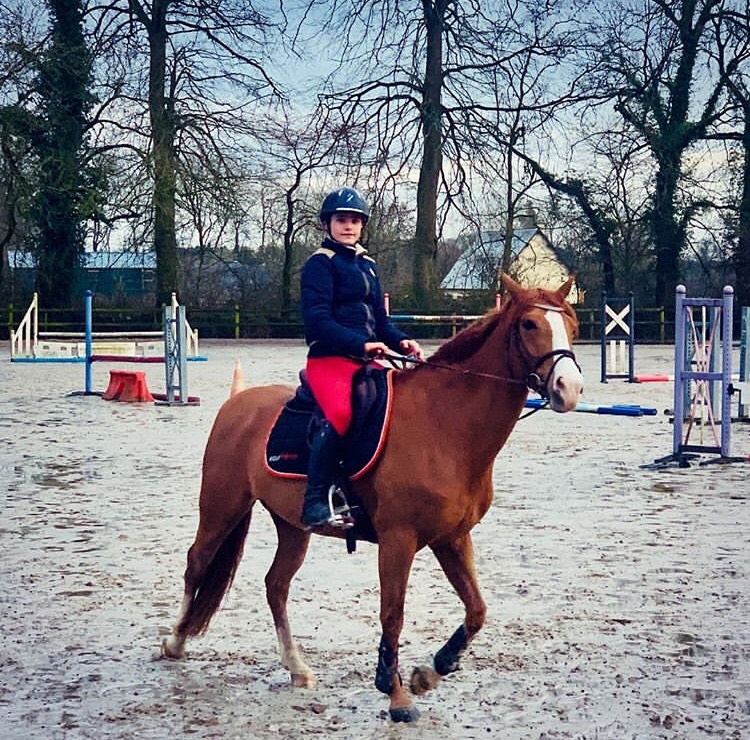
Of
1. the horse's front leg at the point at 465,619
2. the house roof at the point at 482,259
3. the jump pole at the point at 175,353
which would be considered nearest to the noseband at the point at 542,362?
the horse's front leg at the point at 465,619

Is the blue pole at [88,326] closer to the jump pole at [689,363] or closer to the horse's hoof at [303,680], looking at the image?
the jump pole at [689,363]

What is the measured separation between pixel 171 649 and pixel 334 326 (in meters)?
1.73

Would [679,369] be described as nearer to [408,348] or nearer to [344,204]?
[408,348]

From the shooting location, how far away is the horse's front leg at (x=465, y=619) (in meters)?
4.64

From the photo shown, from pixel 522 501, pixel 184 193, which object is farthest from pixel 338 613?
pixel 184 193

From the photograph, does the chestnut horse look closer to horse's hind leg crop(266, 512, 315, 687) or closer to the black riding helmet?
horse's hind leg crop(266, 512, 315, 687)

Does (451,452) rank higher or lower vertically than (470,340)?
lower

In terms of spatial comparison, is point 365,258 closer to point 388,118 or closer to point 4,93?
point 388,118

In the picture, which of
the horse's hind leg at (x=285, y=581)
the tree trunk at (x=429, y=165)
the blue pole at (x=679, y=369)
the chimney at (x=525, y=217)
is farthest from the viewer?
the chimney at (x=525, y=217)

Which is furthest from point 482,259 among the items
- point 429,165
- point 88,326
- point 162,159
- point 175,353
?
point 175,353

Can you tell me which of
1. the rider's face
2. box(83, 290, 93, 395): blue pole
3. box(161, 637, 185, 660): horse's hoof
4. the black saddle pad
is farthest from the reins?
box(83, 290, 93, 395): blue pole

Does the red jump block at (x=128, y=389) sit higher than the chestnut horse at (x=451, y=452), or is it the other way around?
the chestnut horse at (x=451, y=452)

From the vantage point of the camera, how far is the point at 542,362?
14.1ft

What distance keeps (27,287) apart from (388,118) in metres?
13.9
